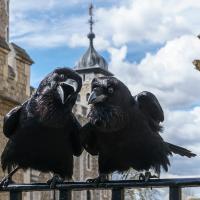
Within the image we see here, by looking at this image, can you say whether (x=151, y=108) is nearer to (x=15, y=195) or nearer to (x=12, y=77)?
(x=15, y=195)

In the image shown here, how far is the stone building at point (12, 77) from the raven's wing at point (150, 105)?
11.1 m

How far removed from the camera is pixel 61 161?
3.91 m

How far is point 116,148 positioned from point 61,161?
1.25 feet

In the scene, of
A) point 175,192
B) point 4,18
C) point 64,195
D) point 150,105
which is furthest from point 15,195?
point 4,18

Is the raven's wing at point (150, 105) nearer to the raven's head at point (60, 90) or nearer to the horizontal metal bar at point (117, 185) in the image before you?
the raven's head at point (60, 90)

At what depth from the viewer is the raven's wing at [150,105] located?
13.1 feet

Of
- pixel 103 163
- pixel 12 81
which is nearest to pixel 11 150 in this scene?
pixel 103 163

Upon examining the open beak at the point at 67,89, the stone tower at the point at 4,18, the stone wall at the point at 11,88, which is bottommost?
the open beak at the point at 67,89

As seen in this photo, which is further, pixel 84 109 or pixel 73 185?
pixel 84 109

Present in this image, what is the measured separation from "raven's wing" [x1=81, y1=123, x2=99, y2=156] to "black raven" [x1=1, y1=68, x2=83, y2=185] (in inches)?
2.4

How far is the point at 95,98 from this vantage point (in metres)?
3.55

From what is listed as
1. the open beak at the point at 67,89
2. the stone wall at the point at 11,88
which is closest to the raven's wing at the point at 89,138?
the open beak at the point at 67,89

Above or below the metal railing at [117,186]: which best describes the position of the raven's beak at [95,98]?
above

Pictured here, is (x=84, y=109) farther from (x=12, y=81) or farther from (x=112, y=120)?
(x=112, y=120)
